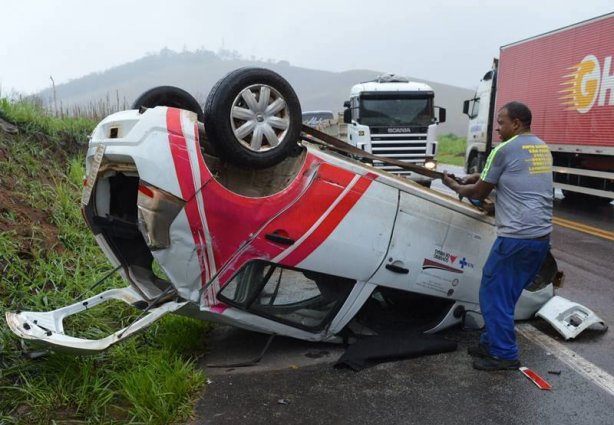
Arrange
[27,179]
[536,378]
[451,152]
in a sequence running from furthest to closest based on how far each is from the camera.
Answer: [451,152] < [27,179] < [536,378]

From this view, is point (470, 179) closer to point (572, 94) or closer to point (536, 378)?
point (536, 378)

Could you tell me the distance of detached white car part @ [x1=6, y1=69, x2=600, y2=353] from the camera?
3.17 m

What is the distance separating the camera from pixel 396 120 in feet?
43.1

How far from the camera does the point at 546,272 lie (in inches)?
177

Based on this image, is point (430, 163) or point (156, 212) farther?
point (430, 163)

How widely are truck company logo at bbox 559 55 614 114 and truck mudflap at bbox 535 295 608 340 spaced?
7145mm

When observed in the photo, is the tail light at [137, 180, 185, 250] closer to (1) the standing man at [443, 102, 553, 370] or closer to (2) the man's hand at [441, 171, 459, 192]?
(2) the man's hand at [441, 171, 459, 192]

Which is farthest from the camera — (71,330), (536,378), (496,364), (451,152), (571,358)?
(451,152)

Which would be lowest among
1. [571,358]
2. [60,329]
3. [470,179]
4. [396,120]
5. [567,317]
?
[571,358]

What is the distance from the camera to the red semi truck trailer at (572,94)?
1019cm

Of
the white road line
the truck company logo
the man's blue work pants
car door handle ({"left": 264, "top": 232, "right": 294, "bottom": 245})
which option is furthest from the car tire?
the truck company logo

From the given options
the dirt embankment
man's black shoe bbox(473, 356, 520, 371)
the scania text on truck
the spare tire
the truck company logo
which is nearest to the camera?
man's black shoe bbox(473, 356, 520, 371)

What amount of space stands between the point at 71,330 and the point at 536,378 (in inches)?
126

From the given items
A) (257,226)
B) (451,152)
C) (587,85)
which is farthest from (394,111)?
(451,152)
